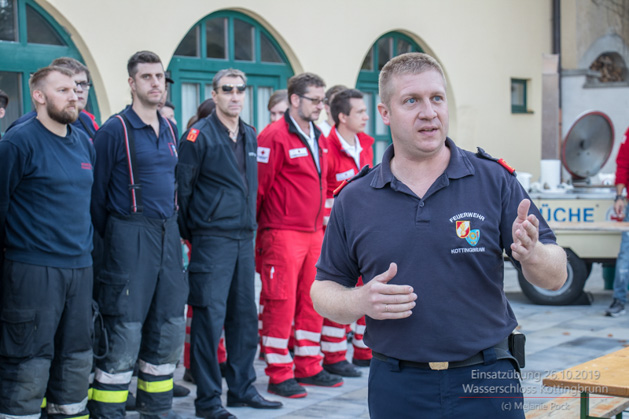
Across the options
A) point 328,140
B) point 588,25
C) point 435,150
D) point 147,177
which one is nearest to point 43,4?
point 328,140

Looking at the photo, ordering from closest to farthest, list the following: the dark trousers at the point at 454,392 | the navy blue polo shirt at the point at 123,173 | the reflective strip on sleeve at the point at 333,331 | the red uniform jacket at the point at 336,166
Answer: the dark trousers at the point at 454,392 < the navy blue polo shirt at the point at 123,173 < the reflective strip on sleeve at the point at 333,331 < the red uniform jacket at the point at 336,166

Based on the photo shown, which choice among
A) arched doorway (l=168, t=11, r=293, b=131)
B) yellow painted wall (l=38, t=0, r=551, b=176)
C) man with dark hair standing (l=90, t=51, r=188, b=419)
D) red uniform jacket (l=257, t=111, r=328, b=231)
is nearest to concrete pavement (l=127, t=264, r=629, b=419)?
man with dark hair standing (l=90, t=51, r=188, b=419)

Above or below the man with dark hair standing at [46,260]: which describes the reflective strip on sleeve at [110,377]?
below

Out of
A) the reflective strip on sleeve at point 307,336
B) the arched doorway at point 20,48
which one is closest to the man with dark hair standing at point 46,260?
the reflective strip on sleeve at point 307,336

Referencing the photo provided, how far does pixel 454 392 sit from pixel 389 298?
405 millimetres

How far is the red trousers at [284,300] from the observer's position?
628cm

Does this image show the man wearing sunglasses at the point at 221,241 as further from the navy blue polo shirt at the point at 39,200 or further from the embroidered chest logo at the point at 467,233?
the embroidered chest logo at the point at 467,233

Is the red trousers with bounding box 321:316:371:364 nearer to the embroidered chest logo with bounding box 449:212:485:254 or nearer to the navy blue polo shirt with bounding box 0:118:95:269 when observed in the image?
the navy blue polo shirt with bounding box 0:118:95:269

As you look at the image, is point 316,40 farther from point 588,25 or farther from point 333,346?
point 588,25

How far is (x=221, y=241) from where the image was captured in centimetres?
576

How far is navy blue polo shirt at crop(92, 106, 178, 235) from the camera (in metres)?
5.25

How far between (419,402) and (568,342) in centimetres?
556

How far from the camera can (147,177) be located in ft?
17.3

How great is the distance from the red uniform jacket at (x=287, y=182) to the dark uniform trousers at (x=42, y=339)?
188 centimetres
